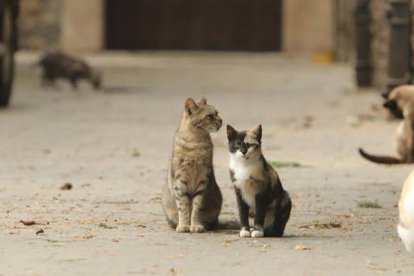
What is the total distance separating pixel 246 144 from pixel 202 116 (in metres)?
0.50

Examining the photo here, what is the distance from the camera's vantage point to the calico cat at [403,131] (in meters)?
10.4

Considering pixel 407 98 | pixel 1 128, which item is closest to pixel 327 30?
pixel 1 128

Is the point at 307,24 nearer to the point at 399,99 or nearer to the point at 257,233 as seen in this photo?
the point at 399,99

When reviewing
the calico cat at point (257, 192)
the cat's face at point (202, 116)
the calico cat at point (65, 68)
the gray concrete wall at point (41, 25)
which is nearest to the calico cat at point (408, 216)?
the calico cat at point (257, 192)

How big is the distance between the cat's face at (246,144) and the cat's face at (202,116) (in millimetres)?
340

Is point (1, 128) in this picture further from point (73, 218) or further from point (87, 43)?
point (87, 43)

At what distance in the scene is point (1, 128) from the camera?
1357cm

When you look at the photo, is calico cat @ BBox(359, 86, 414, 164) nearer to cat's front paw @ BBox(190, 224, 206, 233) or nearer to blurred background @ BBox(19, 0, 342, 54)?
cat's front paw @ BBox(190, 224, 206, 233)

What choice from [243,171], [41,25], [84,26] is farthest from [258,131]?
[41,25]

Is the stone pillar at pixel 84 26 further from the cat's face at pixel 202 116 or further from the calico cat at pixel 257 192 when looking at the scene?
the calico cat at pixel 257 192

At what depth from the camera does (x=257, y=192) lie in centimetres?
677

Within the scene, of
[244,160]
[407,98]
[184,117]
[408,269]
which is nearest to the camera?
[408,269]

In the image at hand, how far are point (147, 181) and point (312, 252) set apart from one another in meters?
3.28

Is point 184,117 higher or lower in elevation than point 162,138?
higher
